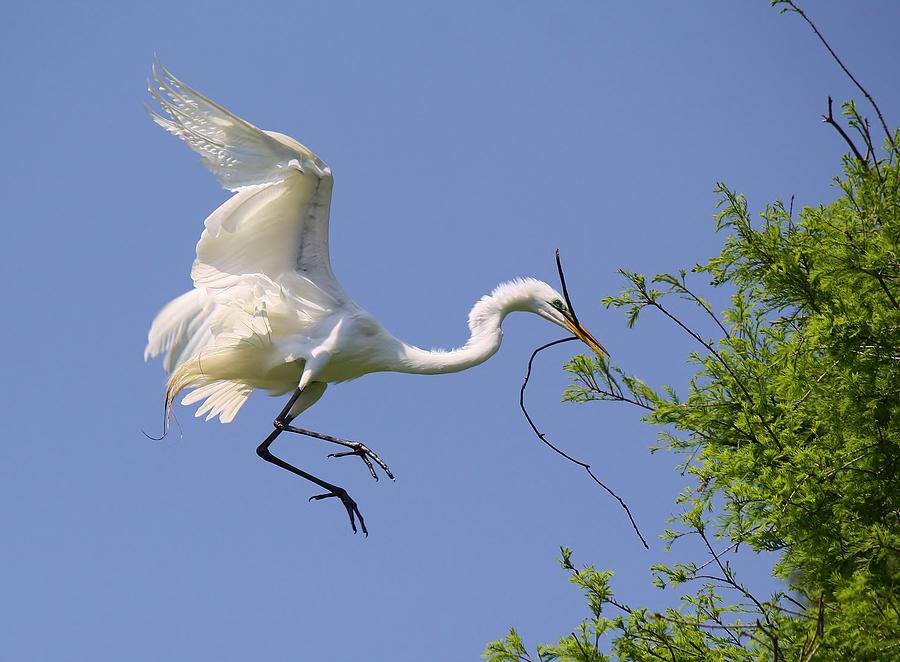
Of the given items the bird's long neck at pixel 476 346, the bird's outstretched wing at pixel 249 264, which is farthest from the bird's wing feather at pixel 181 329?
the bird's long neck at pixel 476 346

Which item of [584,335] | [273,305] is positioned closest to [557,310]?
[584,335]

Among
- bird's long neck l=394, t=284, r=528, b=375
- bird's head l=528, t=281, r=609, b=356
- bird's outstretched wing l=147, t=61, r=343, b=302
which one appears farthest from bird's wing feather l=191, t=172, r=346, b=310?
bird's head l=528, t=281, r=609, b=356

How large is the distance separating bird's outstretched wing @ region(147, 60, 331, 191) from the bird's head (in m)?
1.88

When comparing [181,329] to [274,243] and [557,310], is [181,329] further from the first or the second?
[557,310]

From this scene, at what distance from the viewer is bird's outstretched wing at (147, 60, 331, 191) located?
6562 mm

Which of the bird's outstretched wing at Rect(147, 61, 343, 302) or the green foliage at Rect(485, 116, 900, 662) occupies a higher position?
the bird's outstretched wing at Rect(147, 61, 343, 302)

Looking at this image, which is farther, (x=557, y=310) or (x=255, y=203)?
(x=557, y=310)

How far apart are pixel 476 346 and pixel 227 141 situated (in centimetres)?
213

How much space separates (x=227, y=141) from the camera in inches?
263

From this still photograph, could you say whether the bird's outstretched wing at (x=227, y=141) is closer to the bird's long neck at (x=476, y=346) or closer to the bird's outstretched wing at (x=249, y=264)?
the bird's outstretched wing at (x=249, y=264)

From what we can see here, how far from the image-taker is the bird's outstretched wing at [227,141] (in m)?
6.56

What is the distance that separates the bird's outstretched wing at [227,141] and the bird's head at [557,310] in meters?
1.88

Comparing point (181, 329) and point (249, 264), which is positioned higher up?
point (249, 264)

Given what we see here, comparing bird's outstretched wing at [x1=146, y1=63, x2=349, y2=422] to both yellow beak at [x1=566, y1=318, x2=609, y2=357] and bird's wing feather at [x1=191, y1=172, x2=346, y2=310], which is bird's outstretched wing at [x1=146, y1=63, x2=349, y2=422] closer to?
bird's wing feather at [x1=191, y1=172, x2=346, y2=310]
